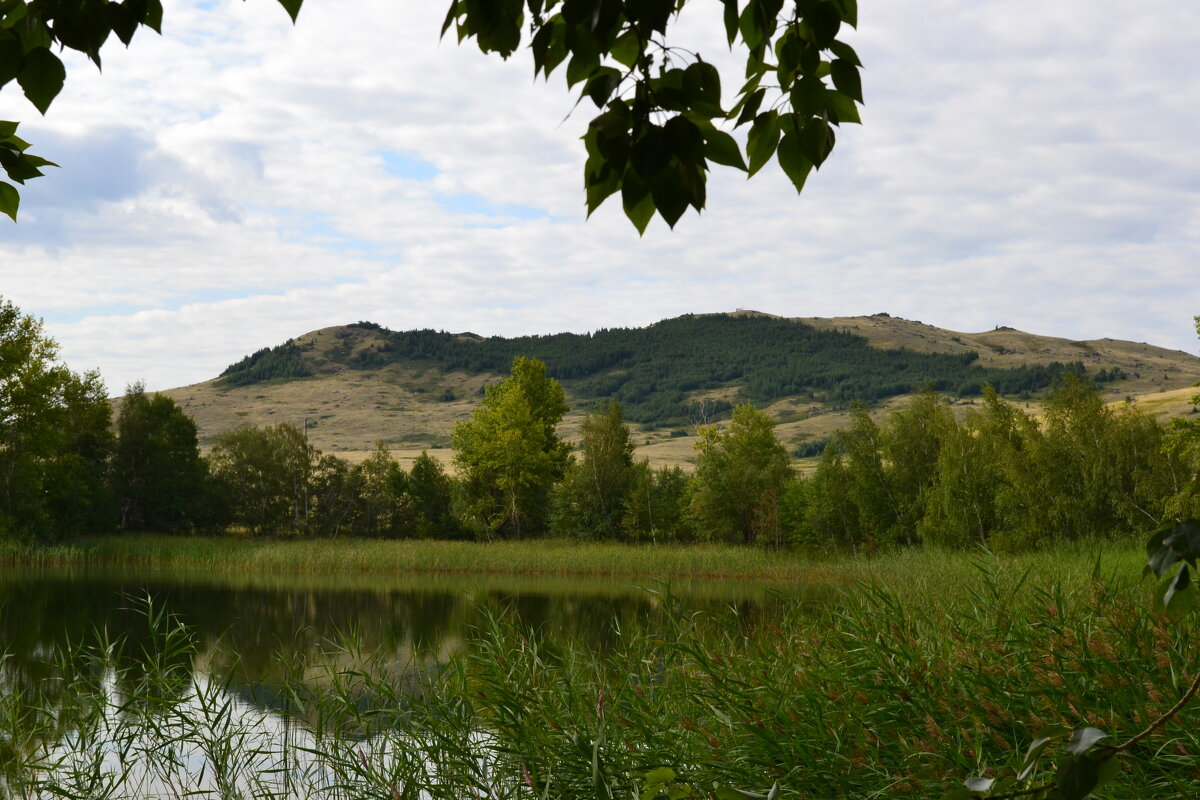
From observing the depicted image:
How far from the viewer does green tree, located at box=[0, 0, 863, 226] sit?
5.58 feet

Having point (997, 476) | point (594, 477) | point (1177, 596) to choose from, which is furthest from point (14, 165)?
point (594, 477)

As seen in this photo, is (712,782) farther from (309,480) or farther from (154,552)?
(309,480)

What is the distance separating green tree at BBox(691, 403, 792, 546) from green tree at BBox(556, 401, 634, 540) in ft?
13.7

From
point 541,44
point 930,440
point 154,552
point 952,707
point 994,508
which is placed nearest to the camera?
point 541,44

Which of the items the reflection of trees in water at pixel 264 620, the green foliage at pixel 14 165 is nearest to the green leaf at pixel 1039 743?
the green foliage at pixel 14 165

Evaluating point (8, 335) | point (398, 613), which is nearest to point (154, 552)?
point (8, 335)

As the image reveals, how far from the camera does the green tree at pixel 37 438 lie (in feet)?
119

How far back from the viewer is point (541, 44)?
5.99 feet

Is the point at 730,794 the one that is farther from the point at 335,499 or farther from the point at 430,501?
the point at 335,499

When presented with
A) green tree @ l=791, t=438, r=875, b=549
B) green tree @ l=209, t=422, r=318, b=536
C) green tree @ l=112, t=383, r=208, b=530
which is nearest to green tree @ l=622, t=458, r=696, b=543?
green tree @ l=791, t=438, r=875, b=549

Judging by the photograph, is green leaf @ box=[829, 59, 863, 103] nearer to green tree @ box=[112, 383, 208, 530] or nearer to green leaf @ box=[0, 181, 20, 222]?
green leaf @ box=[0, 181, 20, 222]

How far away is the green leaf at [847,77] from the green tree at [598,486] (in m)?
43.2

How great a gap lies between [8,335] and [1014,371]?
178m

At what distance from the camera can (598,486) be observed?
149 feet
